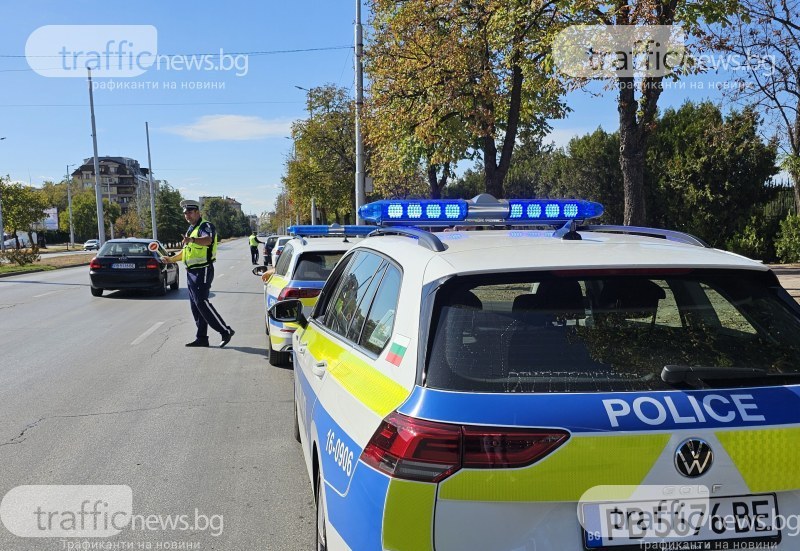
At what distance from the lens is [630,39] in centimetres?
1095

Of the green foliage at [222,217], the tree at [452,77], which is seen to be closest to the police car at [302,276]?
the tree at [452,77]

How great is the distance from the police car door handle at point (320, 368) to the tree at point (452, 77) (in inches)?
471

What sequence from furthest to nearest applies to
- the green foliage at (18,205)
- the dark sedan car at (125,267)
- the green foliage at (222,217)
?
1. the green foliage at (222,217)
2. the green foliage at (18,205)
3. the dark sedan car at (125,267)

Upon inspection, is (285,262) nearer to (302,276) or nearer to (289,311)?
(302,276)

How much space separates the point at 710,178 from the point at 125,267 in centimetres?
2283

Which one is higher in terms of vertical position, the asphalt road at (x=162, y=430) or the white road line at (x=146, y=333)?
the asphalt road at (x=162, y=430)

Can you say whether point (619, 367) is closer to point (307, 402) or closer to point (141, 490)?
point (307, 402)

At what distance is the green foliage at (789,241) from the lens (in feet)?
73.5

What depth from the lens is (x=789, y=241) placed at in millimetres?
22828

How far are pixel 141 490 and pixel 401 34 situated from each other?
620 inches

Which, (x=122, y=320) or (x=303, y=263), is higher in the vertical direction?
(x=303, y=263)

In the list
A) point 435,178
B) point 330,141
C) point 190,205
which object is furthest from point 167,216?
point 190,205

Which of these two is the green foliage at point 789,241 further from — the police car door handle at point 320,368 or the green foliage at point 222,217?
the green foliage at point 222,217

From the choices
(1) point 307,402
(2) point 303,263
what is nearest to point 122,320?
(2) point 303,263
